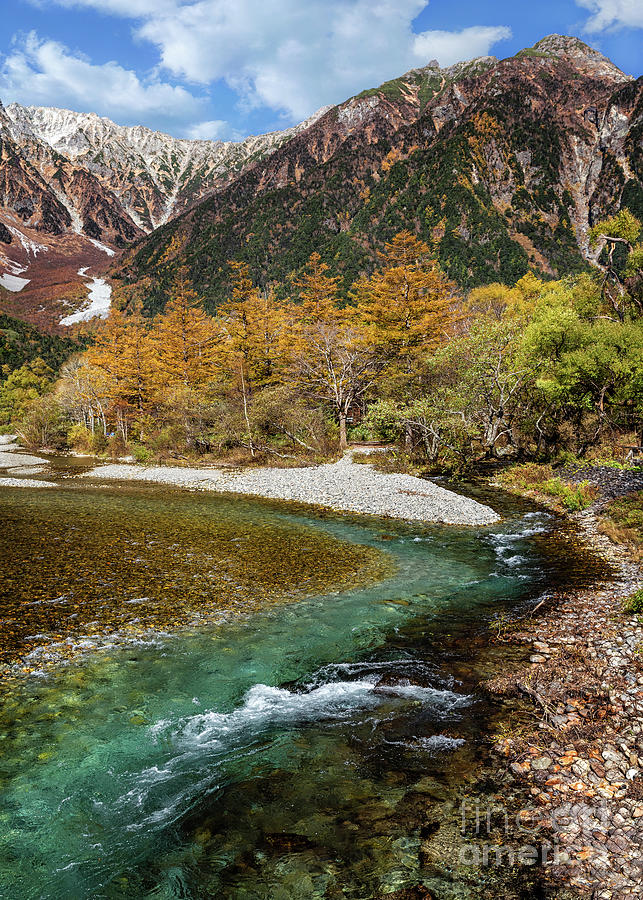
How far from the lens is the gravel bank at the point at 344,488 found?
61.9 feet

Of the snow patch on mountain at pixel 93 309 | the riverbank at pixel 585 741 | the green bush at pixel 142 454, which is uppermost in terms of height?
the snow patch on mountain at pixel 93 309

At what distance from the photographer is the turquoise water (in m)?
4.30

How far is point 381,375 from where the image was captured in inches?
1492

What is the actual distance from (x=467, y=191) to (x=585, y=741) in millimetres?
150558

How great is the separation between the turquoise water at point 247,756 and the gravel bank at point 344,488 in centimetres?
883

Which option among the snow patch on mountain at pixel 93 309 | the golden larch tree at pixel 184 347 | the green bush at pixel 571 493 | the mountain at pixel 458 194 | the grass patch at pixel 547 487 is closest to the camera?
the green bush at pixel 571 493

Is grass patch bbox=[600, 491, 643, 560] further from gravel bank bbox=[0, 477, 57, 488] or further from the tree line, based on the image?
gravel bank bbox=[0, 477, 57, 488]

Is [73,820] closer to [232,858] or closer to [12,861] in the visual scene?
[12,861]

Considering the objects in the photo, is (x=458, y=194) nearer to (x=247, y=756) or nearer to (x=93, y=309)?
(x=93, y=309)

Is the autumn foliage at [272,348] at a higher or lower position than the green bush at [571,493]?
higher

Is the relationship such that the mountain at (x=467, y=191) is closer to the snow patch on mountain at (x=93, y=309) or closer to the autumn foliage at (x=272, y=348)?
the snow patch on mountain at (x=93, y=309)

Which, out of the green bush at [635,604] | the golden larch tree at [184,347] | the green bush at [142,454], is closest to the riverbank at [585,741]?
the green bush at [635,604]

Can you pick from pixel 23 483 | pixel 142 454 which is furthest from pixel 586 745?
pixel 142 454

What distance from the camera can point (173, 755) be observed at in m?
5.86
